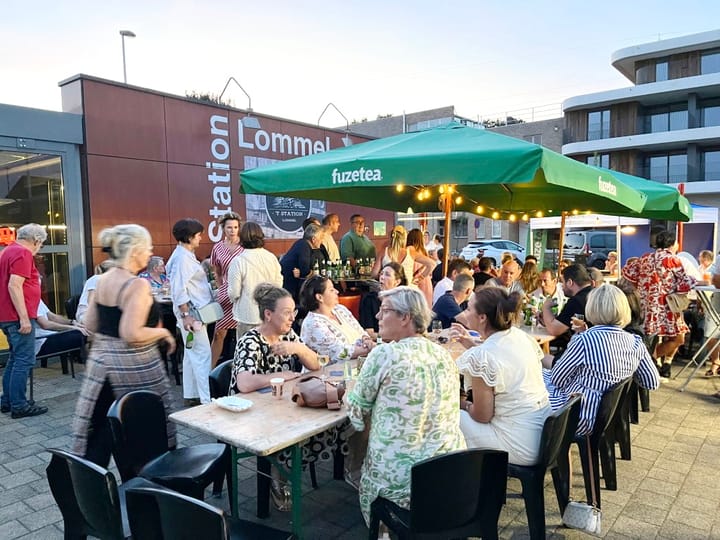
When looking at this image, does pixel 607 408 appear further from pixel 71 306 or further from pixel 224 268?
pixel 71 306

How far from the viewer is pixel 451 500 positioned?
6.38 ft

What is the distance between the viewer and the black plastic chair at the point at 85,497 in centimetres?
170

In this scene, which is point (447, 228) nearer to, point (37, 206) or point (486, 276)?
point (486, 276)

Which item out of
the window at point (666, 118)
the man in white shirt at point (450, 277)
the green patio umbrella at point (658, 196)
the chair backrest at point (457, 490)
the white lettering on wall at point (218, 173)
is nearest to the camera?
the chair backrest at point (457, 490)

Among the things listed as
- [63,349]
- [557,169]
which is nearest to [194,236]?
[63,349]

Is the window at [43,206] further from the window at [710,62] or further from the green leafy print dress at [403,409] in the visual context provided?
the window at [710,62]

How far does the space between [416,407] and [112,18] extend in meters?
9.82

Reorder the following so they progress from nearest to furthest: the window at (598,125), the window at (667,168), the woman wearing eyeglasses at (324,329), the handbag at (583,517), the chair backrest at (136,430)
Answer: the chair backrest at (136,430) < the handbag at (583,517) < the woman wearing eyeglasses at (324,329) < the window at (667,168) < the window at (598,125)

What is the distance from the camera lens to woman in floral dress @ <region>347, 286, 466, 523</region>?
205 centimetres

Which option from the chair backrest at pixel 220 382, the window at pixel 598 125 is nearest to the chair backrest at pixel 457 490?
the chair backrest at pixel 220 382

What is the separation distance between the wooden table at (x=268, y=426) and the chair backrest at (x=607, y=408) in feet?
5.15

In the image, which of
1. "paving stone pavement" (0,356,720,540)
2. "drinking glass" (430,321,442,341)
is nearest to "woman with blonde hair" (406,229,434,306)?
"drinking glass" (430,321,442,341)

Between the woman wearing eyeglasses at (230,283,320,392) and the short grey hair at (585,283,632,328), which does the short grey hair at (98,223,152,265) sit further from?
the short grey hair at (585,283,632,328)

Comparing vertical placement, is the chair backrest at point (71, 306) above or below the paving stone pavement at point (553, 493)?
above
